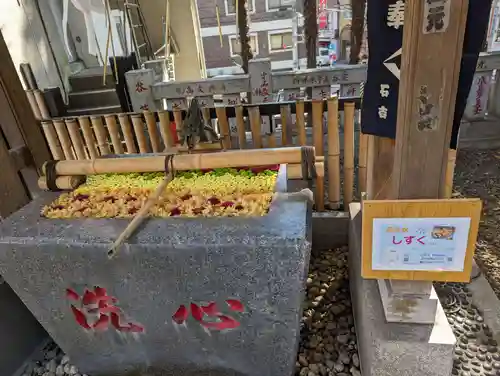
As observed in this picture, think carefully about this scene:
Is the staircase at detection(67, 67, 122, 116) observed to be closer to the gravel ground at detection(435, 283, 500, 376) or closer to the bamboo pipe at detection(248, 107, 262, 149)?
the bamboo pipe at detection(248, 107, 262, 149)

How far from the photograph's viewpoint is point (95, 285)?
215 centimetres

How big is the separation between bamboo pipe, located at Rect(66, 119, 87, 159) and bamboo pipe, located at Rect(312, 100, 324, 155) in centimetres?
281

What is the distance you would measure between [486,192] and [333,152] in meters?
2.56

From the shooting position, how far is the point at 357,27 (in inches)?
254

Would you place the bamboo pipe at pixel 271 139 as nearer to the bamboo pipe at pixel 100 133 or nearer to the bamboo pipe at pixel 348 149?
the bamboo pipe at pixel 348 149

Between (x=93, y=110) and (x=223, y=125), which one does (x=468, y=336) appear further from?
(x=93, y=110)

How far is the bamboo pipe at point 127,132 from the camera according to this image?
4.12 metres

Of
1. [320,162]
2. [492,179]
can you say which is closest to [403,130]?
[320,162]

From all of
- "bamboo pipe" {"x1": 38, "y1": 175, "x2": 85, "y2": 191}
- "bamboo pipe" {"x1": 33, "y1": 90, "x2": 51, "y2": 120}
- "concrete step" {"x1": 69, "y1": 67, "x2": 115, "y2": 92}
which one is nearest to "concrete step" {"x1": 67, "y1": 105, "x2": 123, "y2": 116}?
"concrete step" {"x1": 69, "y1": 67, "x2": 115, "y2": 92}

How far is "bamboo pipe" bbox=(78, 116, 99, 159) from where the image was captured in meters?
4.13

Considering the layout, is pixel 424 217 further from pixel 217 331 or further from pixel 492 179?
pixel 492 179

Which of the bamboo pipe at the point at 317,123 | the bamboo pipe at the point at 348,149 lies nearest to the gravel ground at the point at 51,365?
the bamboo pipe at the point at 317,123

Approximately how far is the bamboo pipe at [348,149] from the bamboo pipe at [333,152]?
99mm

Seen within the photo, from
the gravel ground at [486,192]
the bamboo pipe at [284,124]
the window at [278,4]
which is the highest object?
the window at [278,4]
